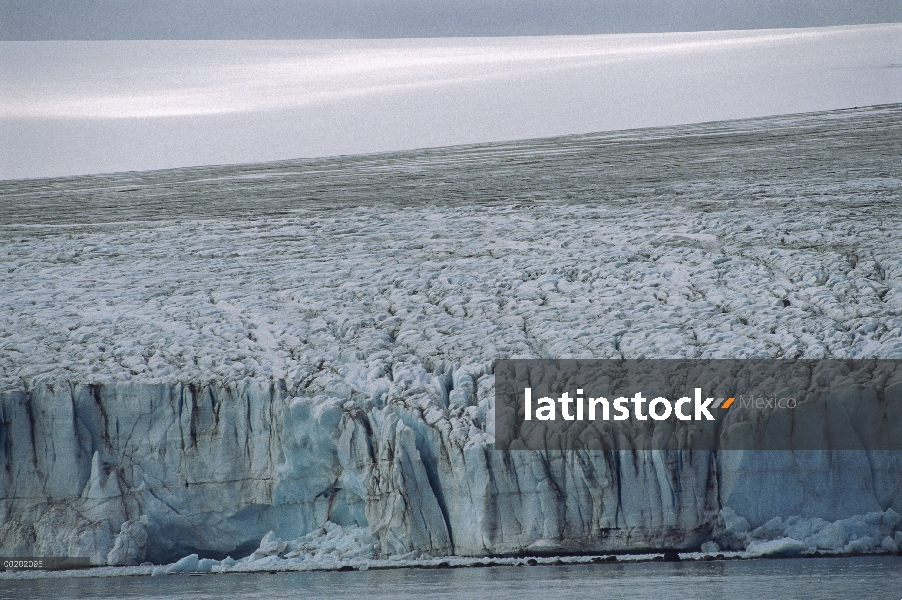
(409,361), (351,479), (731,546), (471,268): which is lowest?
(731,546)

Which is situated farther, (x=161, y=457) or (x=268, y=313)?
(x=268, y=313)

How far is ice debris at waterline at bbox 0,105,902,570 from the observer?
5.94 meters

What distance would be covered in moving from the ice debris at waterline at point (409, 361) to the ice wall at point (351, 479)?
13 millimetres

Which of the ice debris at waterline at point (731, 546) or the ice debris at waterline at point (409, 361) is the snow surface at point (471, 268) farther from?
the ice debris at waterline at point (731, 546)

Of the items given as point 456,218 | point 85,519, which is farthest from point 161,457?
point 456,218

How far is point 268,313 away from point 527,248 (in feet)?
7.68

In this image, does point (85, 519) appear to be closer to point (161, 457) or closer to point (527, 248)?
point (161, 457)

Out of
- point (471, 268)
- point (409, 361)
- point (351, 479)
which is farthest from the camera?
point (471, 268)

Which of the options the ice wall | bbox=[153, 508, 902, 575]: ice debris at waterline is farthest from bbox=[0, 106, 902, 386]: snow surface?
bbox=[153, 508, 902, 575]: ice debris at waterline

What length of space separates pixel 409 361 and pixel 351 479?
2.89ft

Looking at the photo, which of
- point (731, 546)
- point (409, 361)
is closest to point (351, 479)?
point (409, 361)

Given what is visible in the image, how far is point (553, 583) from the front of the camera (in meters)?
5.54

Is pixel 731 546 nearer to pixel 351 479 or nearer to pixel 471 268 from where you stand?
pixel 351 479

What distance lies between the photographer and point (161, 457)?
6500mm
